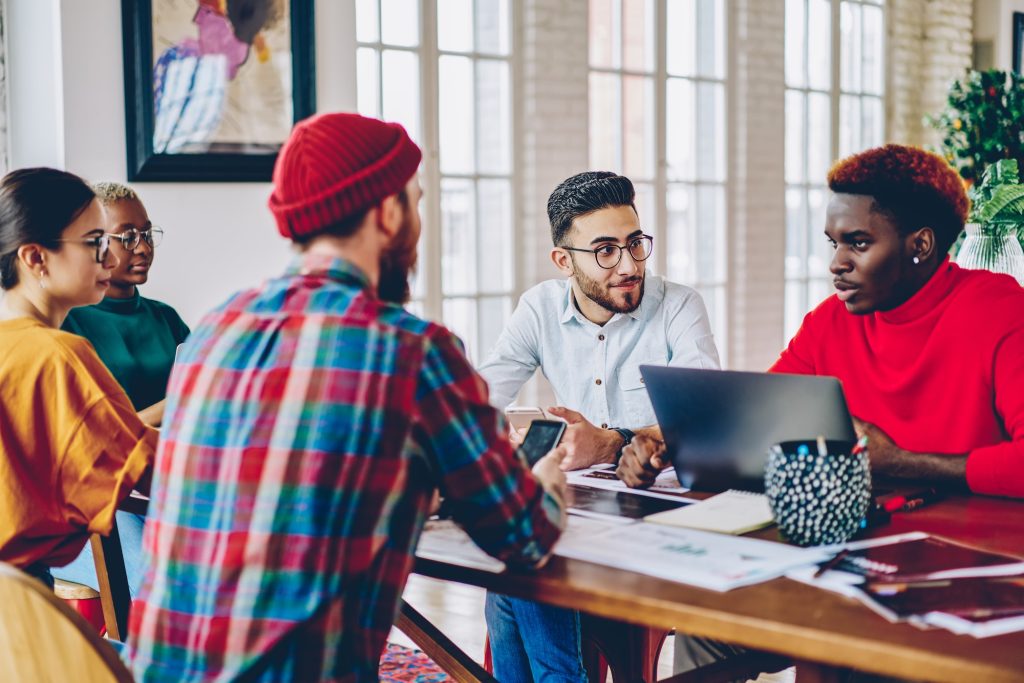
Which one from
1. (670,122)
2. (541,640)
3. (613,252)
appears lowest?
(541,640)

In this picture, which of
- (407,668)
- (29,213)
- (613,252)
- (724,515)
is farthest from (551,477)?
(407,668)

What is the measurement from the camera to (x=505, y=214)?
17.5 feet

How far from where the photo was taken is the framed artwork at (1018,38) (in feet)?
26.2

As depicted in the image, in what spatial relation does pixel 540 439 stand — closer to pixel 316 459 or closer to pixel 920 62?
pixel 316 459

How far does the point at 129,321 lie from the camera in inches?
126

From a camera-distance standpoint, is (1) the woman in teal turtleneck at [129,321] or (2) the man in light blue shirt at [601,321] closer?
(2) the man in light blue shirt at [601,321]

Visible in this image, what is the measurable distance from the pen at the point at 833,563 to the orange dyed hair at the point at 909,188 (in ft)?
3.03

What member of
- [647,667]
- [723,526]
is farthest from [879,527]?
[647,667]

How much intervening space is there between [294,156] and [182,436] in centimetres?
36

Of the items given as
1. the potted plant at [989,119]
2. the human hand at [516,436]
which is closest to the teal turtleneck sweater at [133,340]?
the human hand at [516,436]

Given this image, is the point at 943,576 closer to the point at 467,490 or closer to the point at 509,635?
the point at 467,490

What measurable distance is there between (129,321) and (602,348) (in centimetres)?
133

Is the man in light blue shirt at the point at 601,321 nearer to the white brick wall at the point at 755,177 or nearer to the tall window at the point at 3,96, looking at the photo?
the tall window at the point at 3,96

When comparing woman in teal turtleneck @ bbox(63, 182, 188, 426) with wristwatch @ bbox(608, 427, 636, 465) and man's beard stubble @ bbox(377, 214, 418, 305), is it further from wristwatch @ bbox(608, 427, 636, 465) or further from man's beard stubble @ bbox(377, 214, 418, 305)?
man's beard stubble @ bbox(377, 214, 418, 305)
